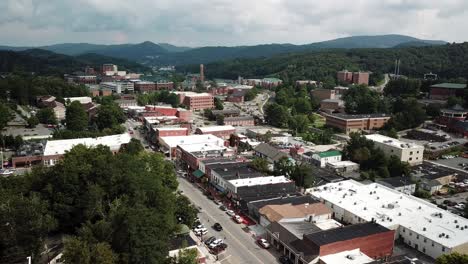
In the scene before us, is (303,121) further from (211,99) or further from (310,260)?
(310,260)

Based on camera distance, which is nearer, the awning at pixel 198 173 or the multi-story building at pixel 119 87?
the awning at pixel 198 173

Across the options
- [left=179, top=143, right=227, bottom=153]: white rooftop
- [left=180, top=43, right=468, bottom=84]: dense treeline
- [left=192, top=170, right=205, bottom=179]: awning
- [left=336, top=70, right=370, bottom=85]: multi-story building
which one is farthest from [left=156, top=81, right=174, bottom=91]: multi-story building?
[left=192, top=170, right=205, bottom=179]: awning

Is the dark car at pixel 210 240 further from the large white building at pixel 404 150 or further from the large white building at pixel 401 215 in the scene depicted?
the large white building at pixel 404 150

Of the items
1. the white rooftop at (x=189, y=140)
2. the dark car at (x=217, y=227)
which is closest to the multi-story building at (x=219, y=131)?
the white rooftop at (x=189, y=140)

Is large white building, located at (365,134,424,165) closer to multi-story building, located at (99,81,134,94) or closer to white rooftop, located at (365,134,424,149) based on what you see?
white rooftop, located at (365,134,424,149)

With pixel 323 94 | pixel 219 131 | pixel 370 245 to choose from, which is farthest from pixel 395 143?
pixel 323 94

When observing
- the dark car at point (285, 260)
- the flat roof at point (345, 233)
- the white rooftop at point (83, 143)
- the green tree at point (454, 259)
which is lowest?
the dark car at point (285, 260)
